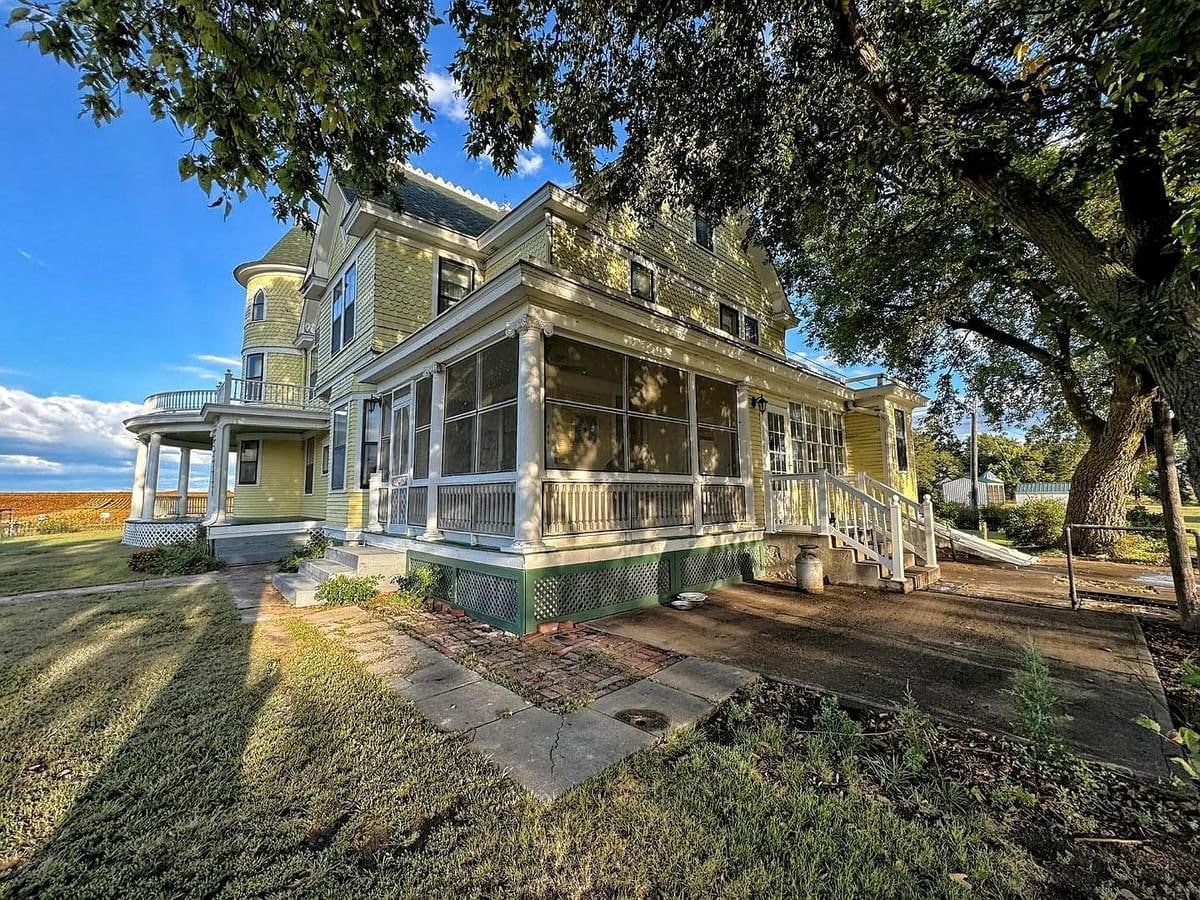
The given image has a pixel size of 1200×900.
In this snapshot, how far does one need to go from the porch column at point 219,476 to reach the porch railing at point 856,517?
14957 mm

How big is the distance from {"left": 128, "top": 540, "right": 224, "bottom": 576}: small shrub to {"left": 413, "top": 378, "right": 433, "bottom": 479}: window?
6739mm

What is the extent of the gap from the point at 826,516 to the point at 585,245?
7.07 metres

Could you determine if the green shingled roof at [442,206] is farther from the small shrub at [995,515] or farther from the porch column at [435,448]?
the small shrub at [995,515]

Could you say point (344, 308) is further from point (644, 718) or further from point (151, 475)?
point (644, 718)

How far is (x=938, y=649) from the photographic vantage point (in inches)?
190

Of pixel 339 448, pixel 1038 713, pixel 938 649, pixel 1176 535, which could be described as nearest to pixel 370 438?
pixel 339 448

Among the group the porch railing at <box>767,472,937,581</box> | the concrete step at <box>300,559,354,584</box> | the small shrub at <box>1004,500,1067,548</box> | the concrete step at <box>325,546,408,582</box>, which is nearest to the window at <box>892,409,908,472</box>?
the small shrub at <box>1004,500,1067,548</box>

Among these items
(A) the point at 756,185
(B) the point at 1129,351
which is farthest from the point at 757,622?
(A) the point at 756,185

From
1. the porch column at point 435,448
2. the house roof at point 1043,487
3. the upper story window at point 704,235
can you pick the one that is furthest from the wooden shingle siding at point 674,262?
the house roof at point 1043,487

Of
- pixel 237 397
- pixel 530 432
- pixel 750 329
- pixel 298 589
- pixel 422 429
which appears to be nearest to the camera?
pixel 530 432

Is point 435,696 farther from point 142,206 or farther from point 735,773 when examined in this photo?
point 142,206

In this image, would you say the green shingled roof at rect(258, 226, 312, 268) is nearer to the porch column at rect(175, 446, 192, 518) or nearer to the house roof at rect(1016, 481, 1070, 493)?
the porch column at rect(175, 446, 192, 518)

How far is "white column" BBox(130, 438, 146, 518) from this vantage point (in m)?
16.6

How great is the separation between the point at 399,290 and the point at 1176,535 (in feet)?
42.3
